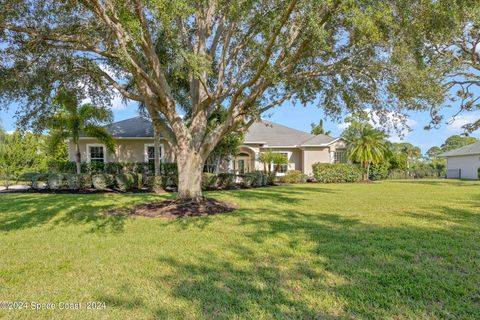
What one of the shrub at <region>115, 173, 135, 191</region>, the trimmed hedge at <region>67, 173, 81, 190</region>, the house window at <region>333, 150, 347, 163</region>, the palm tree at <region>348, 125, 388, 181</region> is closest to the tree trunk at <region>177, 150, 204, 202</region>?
the shrub at <region>115, 173, 135, 191</region>

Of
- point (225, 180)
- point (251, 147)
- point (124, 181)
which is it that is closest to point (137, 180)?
point (124, 181)

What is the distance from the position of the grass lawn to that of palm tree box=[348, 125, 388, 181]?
16.9 m

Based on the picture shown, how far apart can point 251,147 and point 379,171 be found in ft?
46.9

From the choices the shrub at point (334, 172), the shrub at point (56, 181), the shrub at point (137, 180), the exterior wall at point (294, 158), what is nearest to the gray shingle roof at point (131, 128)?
the shrub at point (137, 180)

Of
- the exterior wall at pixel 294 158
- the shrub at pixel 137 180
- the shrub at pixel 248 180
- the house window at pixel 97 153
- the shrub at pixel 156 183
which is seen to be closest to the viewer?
the shrub at pixel 156 183

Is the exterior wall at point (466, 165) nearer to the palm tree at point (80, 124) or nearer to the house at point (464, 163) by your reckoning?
the house at point (464, 163)

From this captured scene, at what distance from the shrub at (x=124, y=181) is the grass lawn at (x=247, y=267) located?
7.43 meters

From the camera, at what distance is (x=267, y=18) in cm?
716

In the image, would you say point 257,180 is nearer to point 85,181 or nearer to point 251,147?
point 251,147

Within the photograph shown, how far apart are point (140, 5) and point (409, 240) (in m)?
8.00

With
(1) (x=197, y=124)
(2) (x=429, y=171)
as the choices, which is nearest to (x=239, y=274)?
(1) (x=197, y=124)

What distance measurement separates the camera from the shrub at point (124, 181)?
50.1 feet

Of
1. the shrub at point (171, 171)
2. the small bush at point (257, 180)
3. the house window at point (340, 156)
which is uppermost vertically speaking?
the house window at point (340, 156)

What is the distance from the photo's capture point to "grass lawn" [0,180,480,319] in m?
3.11
